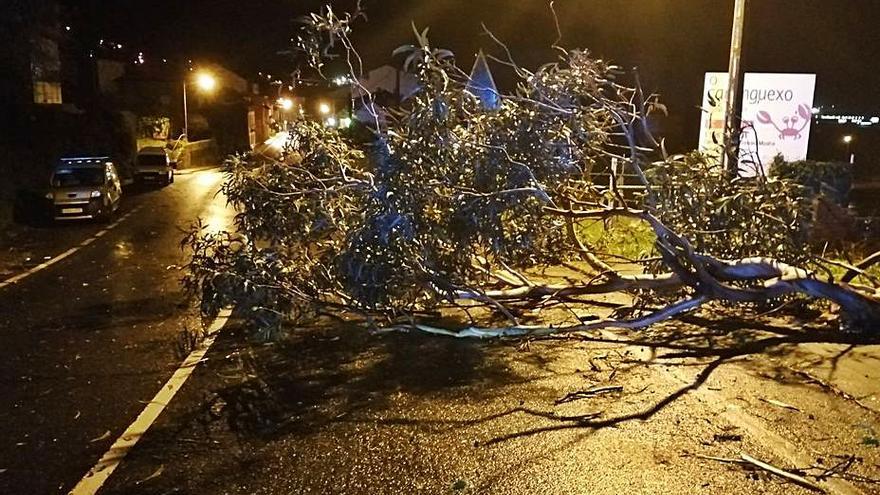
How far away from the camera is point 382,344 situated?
814cm

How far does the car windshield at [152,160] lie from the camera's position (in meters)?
30.6

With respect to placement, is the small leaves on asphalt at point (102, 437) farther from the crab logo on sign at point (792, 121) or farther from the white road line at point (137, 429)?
the crab logo on sign at point (792, 121)

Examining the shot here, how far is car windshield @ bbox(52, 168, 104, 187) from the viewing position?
19.9 meters

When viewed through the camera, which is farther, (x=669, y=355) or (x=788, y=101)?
(x=788, y=101)

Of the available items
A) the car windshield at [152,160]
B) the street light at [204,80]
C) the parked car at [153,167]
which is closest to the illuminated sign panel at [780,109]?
the parked car at [153,167]

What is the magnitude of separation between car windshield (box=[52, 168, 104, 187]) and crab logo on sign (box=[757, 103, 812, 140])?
15847mm

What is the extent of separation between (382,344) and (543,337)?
67.0 inches

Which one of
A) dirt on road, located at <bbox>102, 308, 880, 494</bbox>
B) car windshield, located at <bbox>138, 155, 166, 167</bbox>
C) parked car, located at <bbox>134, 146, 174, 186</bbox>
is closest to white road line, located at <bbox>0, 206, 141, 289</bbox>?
dirt on road, located at <bbox>102, 308, 880, 494</bbox>

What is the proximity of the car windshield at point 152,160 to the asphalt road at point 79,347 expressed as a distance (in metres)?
14.4

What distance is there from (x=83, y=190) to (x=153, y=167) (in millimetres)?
11225

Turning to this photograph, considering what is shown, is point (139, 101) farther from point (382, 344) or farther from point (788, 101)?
point (382, 344)

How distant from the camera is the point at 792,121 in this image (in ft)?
51.0

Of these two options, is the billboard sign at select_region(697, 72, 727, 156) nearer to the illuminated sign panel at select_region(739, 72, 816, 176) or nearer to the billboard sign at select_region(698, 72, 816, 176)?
the billboard sign at select_region(698, 72, 816, 176)

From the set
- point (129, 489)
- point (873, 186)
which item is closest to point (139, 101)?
Result: point (873, 186)
